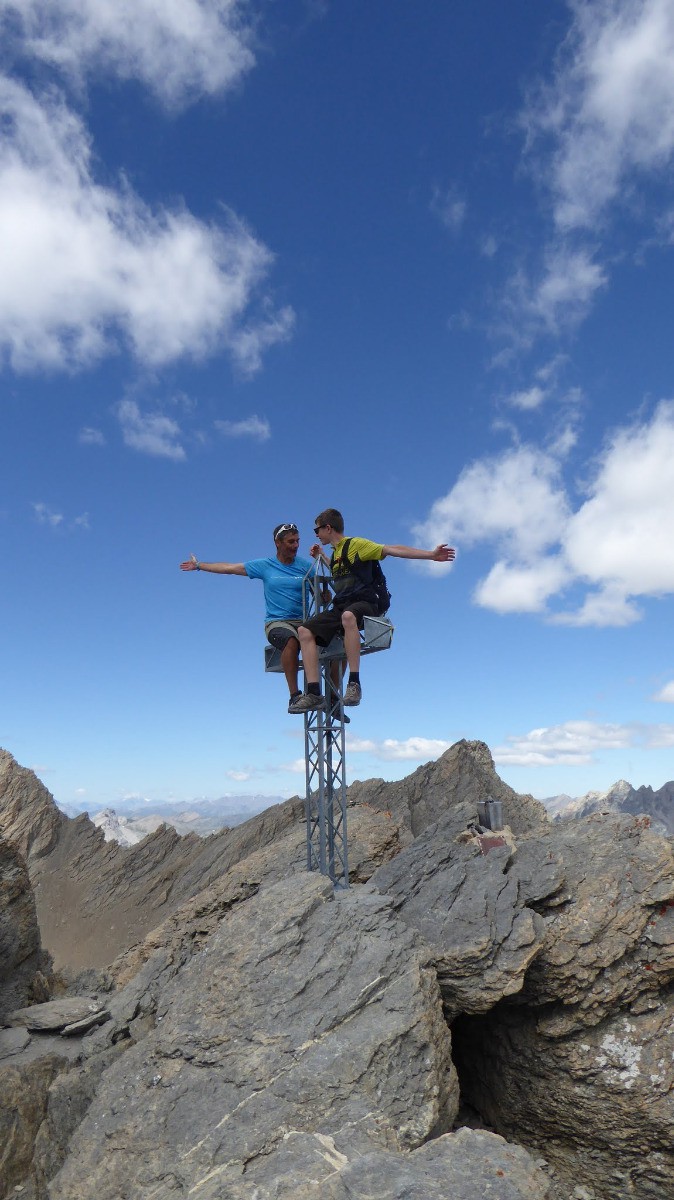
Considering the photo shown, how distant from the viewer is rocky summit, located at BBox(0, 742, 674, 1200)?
22.7ft

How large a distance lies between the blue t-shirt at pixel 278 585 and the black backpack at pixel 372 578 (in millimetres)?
1214

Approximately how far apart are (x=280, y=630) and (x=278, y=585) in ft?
2.75

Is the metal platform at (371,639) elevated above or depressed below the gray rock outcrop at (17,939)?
above

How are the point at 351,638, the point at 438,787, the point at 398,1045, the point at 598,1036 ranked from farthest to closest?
the point at 438,787 → the point at 351,638 → the point at 598,1036 → the point at 398,1045

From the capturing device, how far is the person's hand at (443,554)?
1004 centimetres

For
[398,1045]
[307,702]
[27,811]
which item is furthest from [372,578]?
[27,811]

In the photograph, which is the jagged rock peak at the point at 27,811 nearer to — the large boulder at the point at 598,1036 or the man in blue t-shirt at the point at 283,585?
the man in blue t-shirt at the point at 283,585

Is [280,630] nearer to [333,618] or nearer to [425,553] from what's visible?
[333,618]

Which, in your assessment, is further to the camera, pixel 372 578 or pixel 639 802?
pixel 639 802

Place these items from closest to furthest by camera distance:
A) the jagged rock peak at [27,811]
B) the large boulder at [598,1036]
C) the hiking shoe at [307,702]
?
the large boulder at [598,1036]
the hiking shoe at [307,702]
the jagged rock peak at [27,811]

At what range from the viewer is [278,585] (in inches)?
464

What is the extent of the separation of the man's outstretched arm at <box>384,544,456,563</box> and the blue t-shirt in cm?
180

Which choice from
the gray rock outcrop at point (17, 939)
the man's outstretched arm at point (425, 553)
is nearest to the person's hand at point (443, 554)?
the man's outstretched arm at point (425, 553)

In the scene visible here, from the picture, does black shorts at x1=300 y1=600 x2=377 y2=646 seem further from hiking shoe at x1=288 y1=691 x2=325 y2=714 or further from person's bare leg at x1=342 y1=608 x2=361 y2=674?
hiking shoe at x1=288 y1=691 x2=325 y2=714
